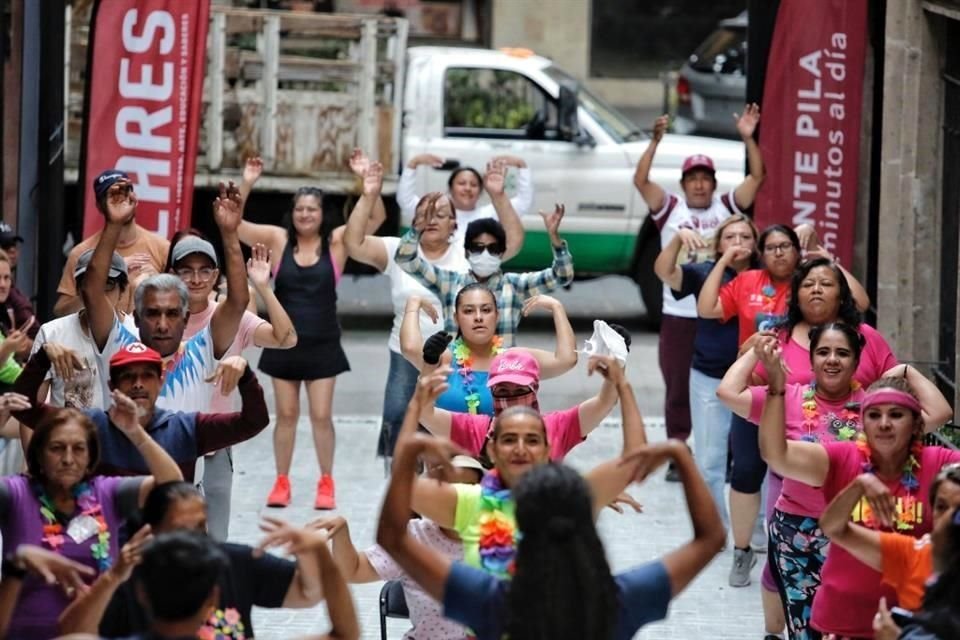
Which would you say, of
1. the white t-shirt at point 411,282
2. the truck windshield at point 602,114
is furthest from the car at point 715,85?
the white t-shirt at point 411,282

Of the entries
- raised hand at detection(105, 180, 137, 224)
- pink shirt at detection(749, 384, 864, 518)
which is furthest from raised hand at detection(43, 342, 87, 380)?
pink shirt at detection(749, 384, 864, 518)

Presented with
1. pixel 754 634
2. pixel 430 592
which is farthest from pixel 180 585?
pixel 754 634

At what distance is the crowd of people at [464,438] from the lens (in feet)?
16.6

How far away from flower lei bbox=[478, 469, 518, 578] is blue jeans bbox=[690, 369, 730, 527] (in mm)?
4218

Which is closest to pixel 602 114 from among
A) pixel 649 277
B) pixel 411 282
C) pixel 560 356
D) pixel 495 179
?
pixel 649 277

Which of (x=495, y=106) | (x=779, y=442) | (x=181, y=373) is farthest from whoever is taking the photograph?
(x=495, y=106)

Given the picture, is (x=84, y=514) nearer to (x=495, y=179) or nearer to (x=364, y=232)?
(x=364, y=232)

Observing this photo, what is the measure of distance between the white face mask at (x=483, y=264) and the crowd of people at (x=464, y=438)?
2 cm

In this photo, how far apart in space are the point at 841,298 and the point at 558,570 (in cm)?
384

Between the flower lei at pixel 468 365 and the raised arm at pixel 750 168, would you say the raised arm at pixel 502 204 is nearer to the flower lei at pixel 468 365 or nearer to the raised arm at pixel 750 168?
the raised arm at pixel 750 168

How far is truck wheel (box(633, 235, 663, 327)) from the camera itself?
52.7 ft

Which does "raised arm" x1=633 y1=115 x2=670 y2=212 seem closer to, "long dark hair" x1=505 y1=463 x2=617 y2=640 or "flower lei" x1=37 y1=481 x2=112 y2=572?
"flower lei" x1=37 y1=481 x2=112 y2=572

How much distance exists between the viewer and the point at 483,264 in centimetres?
973

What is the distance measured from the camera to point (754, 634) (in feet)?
29.1
